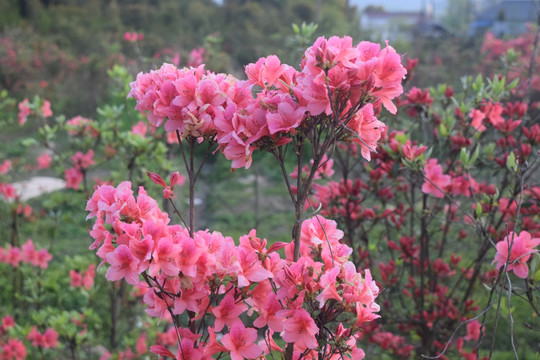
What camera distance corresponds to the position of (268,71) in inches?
42.7

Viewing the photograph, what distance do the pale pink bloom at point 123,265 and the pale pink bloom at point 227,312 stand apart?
21cm

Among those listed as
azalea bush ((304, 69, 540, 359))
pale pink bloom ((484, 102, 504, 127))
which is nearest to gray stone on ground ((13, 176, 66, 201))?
azalea bush ((304, 69, 540, 359))

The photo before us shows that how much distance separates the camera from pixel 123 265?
1.00 meters

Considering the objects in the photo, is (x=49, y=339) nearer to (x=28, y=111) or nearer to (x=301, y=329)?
(x=28, y=111)

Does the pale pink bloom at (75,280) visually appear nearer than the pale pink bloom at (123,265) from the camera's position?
No

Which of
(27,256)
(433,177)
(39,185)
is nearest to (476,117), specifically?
(433,177)

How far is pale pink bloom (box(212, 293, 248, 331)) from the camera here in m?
1.09

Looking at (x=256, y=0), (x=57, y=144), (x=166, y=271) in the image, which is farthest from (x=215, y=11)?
(x=166, y=271)

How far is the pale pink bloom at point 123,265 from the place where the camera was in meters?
0.98

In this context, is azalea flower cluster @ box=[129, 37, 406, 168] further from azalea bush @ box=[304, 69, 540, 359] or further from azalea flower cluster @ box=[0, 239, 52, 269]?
azalea flower cluster @ box=[0, 239, 52, 269]

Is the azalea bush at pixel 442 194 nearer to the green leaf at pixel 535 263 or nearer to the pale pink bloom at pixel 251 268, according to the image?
the green leaf at pixel 535 263

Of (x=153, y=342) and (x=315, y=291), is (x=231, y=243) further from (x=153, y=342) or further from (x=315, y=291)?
(x=153, y=342)

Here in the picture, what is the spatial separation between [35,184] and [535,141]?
19.0 feet

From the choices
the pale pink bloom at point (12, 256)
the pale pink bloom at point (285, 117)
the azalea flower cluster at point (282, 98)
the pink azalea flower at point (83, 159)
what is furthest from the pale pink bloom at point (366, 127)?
the pale pink bloom at point (12, 256)
